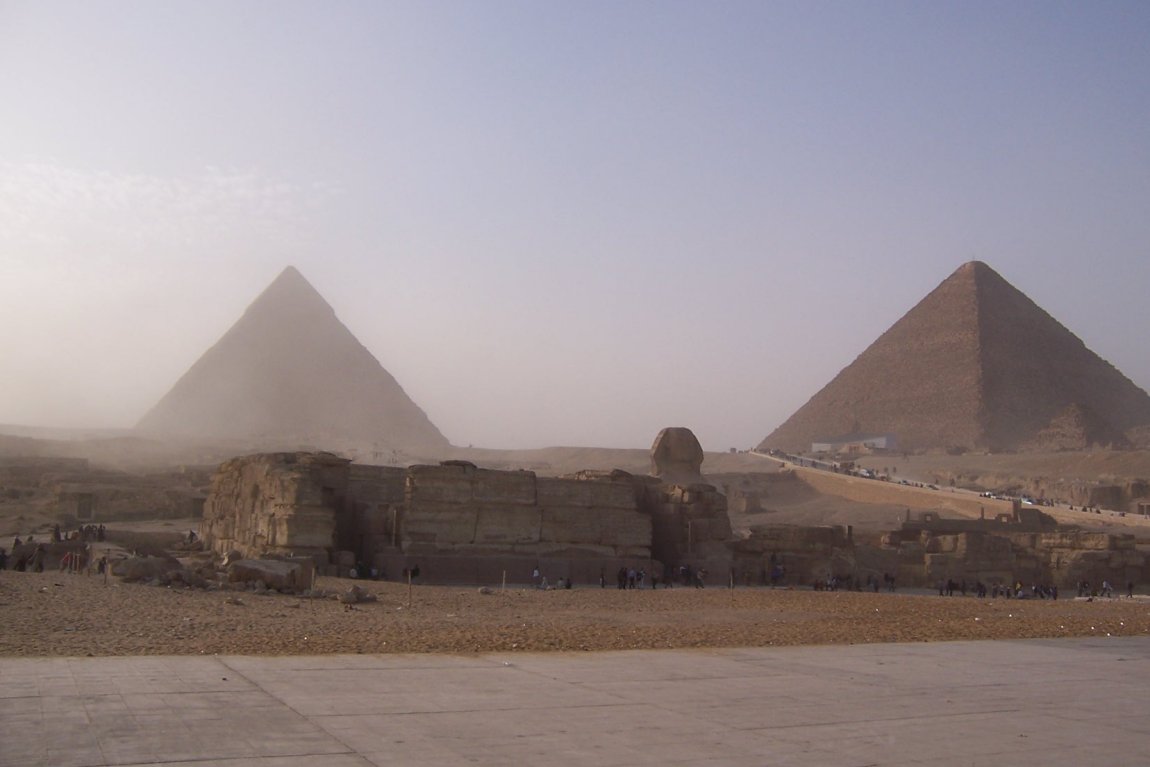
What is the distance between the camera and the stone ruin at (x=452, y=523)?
16.4m

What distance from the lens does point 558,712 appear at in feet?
19.6

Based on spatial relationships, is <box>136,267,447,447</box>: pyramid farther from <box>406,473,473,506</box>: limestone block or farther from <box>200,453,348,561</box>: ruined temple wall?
<box>406,473,473,506</box>: limestone block

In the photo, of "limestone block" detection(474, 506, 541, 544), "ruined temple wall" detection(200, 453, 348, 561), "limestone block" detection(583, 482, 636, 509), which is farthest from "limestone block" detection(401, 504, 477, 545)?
"limestone block" detection(583, 482, 636, 509)

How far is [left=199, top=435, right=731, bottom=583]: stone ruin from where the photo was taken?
53.7 ft

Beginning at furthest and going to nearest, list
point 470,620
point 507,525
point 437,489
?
point 507,525
point 437,489
point 470,620

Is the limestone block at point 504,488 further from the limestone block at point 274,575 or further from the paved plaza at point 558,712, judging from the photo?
the paved plaza at point 558,712

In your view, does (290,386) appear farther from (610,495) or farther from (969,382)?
(610,495)

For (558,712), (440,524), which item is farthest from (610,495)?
(558,712)

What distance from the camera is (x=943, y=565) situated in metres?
21.1

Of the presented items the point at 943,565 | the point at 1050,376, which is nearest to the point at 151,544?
the point at 943,565

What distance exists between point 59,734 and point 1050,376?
347ft

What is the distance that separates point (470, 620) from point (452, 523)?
239 inches

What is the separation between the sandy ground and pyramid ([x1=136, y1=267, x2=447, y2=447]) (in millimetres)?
67588

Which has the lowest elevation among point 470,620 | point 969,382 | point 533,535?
point 470,620
